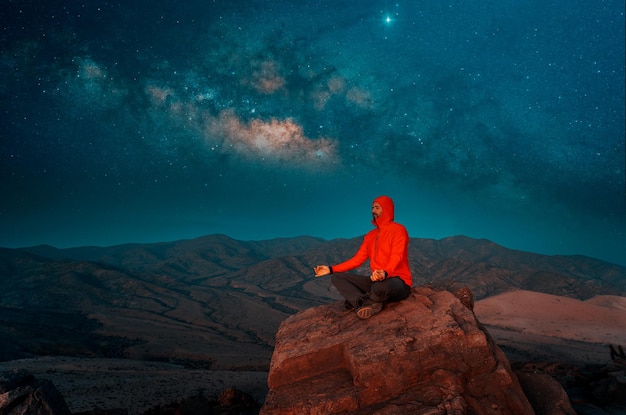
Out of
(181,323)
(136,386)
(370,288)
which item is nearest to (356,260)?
(370,288)

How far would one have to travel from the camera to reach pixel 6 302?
60.9m

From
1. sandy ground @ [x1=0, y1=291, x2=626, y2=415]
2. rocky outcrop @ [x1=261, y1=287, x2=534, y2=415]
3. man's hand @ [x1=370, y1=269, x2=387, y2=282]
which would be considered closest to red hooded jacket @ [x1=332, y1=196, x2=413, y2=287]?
man's hand @ [x1=370, y1=269, x2=387, y2=282]

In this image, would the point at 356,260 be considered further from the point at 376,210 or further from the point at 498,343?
the point at 498,343

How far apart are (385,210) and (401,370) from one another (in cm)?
325

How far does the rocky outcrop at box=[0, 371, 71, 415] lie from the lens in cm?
640

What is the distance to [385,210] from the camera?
7.18 metres

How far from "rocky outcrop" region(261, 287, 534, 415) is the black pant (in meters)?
0.33

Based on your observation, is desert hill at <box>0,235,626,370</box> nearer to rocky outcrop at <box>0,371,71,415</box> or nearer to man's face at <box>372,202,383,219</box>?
man's face at <box>372,202,383,219</box>

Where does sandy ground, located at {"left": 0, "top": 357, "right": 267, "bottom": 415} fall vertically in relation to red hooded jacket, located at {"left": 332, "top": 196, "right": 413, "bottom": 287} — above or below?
below

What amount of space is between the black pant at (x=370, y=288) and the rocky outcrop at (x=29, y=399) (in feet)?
21.6

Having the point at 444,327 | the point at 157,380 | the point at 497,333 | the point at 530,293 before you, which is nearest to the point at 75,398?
the point at 157,380

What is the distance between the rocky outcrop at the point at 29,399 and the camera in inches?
252

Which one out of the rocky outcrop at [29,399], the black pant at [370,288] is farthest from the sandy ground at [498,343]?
the black pant at [370,288]

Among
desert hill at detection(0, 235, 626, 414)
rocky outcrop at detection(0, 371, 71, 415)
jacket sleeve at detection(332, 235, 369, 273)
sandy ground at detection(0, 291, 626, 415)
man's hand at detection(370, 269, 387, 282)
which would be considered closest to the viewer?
man's hand at detection(370, 269, 387, 282)
